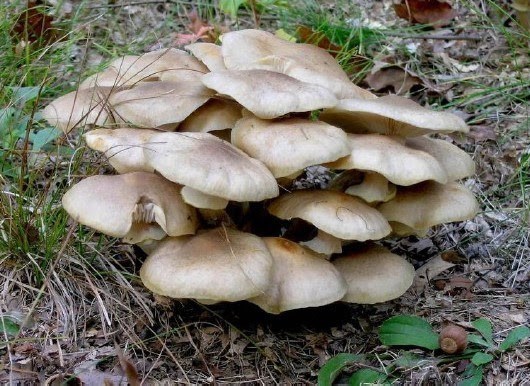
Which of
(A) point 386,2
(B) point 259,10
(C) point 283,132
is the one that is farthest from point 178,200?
(A) point 386,2

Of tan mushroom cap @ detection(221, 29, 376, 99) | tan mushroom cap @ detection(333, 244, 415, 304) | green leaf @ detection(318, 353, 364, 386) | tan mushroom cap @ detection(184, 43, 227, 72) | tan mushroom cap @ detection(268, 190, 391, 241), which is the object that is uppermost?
tan mushroom cap @ detection(221, 29, 376, 99)

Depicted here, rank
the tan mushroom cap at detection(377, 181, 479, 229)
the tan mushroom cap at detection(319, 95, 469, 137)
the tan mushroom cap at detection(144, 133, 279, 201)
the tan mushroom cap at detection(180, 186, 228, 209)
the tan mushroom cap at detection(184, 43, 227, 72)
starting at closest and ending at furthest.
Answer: the tan mushroom cap at detection(144, 133, 279, 201) < the tan mushroom cap at detection(180, 186, 228, 209) < the tan mushroom cap at detection(319, 95, 469, 137) < the tan mushroom cap at detection(377, 181, 479, 229) < the tan mushroom cap at detection(184, 43, 227, 72)

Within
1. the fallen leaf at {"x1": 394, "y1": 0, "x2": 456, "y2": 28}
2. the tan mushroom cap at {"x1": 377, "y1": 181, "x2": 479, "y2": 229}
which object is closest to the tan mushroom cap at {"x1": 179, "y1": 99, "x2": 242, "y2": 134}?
the tan mushroom cap at {"x1": 377, "y1": 181, "x2": 479, "y2": 229}

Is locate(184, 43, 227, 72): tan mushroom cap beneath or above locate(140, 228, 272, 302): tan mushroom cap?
above

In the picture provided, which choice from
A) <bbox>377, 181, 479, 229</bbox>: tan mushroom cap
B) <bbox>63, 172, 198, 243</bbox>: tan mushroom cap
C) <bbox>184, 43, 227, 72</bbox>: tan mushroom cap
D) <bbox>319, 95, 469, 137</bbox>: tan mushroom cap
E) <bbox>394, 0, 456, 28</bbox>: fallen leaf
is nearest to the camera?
<bbox>63, 172, 198, 243</bbox>: tan mushroom cap

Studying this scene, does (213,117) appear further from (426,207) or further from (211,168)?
(426,207)

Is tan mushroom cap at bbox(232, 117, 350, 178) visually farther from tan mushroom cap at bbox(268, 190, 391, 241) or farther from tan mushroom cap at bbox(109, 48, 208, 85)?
tan mushroom cap at bbox(109, 48, 208, 85)

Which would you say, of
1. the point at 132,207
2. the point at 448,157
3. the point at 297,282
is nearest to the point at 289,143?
the point at 297,282
